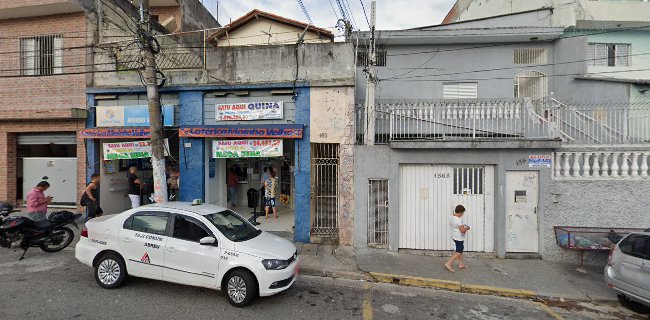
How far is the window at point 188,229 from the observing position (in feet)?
15.8

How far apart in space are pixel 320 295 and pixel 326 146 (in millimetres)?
4059

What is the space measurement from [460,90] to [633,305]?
845cm

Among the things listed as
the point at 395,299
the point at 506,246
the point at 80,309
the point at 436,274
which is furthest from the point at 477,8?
the point at 80,309

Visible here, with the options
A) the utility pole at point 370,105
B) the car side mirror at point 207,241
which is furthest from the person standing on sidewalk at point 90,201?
the utility pole at point 370,105

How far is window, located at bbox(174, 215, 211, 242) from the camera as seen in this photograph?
15.8ft

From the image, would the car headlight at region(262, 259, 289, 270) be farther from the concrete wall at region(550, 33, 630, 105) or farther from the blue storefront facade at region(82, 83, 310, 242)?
the concrete wall at region(550, 33, 630, 105)

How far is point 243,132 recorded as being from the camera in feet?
26.6

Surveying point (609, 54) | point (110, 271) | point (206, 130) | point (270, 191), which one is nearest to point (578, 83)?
point (609, 54)

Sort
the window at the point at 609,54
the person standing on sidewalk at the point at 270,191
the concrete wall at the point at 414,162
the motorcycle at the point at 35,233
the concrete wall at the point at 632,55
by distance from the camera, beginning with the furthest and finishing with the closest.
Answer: the window at the point at 609,54 → the concrete wall at the point at 632,55 → the person standing on sidewalk at the point at 270,191 → the concrete wall at the point at 414,162 → the motorcycle at the point at 35,233

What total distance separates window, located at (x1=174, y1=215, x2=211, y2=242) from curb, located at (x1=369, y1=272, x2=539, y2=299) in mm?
3395

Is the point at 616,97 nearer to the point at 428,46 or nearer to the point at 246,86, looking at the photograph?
the point at 428,46

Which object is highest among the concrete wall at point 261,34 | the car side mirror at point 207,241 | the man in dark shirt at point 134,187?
the concrete wall at point 261,34

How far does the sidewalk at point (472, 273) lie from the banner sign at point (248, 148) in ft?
8.90

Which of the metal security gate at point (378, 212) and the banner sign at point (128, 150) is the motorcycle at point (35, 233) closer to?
the banner sign at point (128, 150)
